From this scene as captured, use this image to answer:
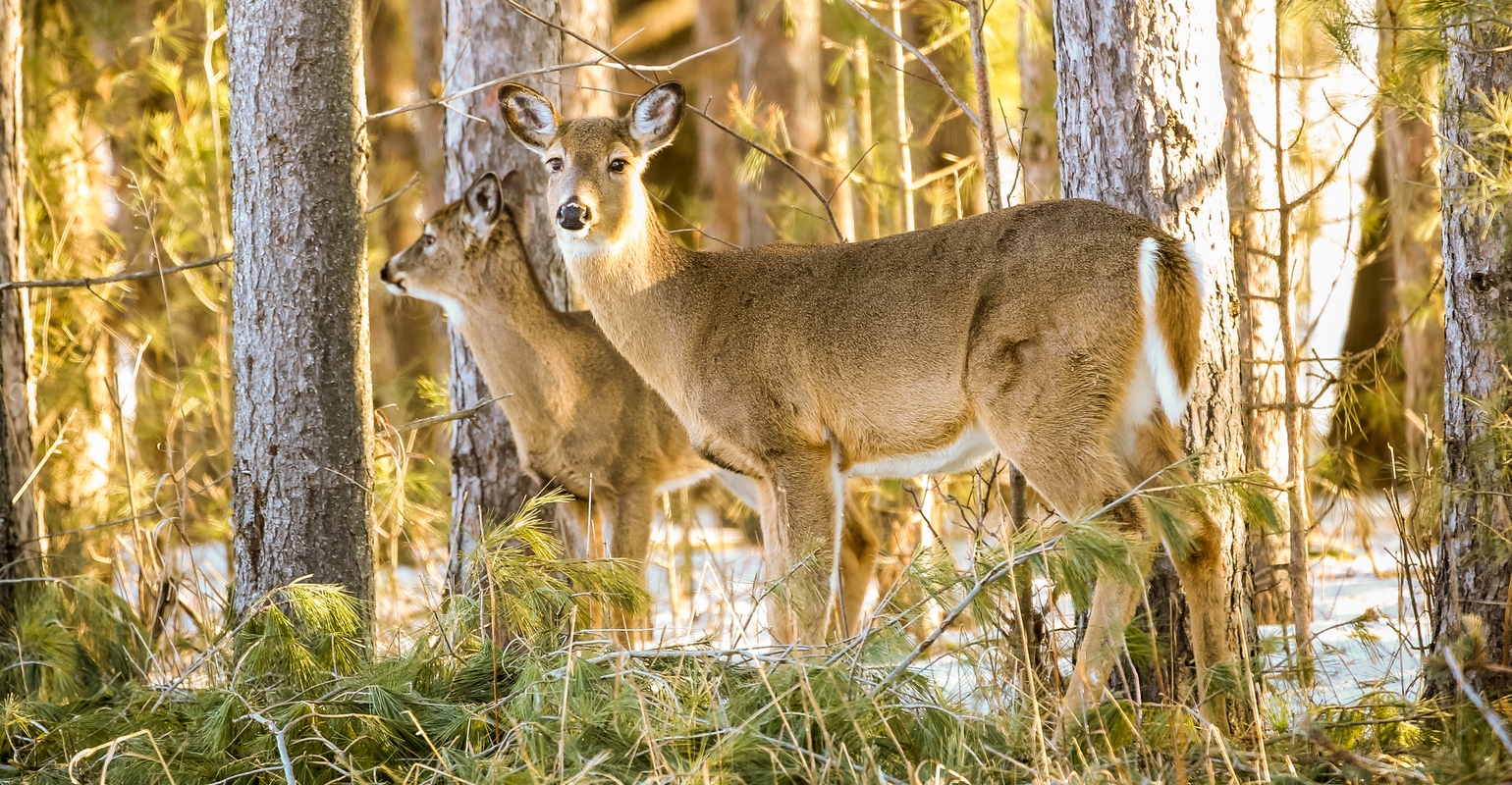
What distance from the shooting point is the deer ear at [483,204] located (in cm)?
642

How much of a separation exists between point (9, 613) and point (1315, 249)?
8217 mm

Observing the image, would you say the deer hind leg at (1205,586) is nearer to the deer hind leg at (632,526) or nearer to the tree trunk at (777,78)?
the deer hind leg at (632,526)

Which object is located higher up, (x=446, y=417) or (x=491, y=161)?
(x=491, y=161)

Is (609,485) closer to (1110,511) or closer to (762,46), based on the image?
(1110,511)

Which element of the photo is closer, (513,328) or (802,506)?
(802,506)

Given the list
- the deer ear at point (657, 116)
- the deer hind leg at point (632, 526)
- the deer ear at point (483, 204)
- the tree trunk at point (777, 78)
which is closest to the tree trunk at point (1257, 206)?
the deer ear at point (657, 116)

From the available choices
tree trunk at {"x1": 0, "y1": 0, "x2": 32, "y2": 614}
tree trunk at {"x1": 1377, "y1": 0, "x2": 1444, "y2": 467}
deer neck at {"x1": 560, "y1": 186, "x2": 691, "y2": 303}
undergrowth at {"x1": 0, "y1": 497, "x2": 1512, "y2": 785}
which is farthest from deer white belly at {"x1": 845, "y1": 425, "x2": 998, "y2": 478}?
tree trunk at {"x1": 1377, "y1": 0, "x2": 1444, "y2": 467}

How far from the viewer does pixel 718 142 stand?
14.9m

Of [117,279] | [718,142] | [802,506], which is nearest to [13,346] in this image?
[117,279]

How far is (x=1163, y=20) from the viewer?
188 inches

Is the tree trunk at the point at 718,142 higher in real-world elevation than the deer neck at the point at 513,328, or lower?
higher

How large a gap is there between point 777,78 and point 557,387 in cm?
733

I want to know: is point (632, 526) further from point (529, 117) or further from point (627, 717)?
point (627, 717)

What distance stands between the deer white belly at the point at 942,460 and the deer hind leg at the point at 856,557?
95 centimetres
